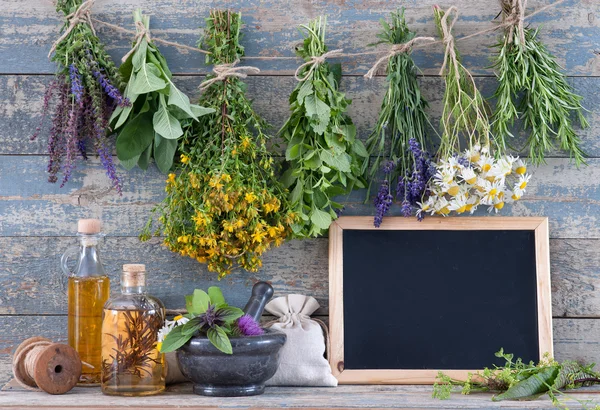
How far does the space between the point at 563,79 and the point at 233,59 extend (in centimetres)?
72

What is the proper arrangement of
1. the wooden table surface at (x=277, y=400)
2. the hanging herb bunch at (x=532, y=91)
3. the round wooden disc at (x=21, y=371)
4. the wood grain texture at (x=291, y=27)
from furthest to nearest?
the wood grain texture at (x=291, y=27) → the hanging herb bunch at (x=532, y=91) → the round wooden disc at (x=21, y=371) → the wooden table surface at (x=277, y=400)

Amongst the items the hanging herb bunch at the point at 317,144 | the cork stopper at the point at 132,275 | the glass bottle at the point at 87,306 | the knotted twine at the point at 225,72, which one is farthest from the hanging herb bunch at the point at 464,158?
the glass bottle at the point at 87,306

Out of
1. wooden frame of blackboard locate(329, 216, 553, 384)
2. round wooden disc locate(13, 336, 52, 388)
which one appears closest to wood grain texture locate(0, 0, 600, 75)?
wooden frame of blackboard locate(329, 216, 553, 384)

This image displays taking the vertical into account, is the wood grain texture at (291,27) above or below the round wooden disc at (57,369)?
above

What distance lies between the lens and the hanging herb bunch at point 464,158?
1354 mm

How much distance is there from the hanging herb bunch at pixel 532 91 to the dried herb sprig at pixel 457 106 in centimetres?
5

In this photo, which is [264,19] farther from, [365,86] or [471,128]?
[471,128]

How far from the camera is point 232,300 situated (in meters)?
1.52

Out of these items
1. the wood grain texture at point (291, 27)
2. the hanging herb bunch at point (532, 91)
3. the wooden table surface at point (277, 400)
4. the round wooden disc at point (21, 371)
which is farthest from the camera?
the wood grain texture at point (291, 27)

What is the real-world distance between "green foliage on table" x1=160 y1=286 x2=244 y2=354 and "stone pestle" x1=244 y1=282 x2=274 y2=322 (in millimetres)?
68

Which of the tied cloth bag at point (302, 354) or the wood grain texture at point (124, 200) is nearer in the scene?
the tied cloth bag at point (302, 354)

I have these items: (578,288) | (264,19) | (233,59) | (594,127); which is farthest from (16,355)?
(594,127)

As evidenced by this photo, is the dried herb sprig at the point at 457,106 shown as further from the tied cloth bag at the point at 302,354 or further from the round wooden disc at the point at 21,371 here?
the round wooden disc at the point at 21,371

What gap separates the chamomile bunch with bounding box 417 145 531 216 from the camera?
1350mm
